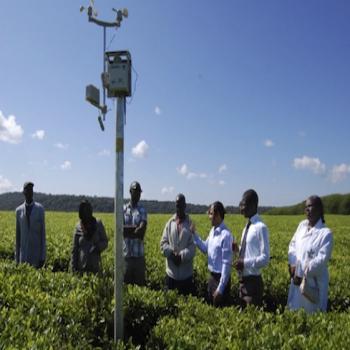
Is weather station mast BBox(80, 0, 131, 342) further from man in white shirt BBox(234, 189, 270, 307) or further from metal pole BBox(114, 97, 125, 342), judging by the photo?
man in white shirt BBox(234, 189, 270, 307)

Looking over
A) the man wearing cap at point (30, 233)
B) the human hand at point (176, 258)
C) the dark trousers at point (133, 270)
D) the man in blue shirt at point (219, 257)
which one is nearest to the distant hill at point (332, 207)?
the man wearing cap at point (30, 233)

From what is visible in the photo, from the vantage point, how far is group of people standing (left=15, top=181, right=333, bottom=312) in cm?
557

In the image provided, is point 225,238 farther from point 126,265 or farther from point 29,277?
point 29,277

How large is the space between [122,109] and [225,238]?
2.64 m

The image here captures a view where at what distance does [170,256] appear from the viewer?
698cm

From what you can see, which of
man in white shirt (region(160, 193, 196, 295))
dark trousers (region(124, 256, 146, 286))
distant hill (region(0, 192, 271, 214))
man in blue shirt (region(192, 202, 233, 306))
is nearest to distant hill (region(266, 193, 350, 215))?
distant hill (region(0, 192, 271, 214))

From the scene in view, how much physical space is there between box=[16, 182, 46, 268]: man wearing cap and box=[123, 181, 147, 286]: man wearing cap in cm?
194

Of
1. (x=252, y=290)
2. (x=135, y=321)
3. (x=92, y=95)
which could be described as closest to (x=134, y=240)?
(x=135, y=321)

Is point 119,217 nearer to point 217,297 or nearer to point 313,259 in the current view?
point 217,297

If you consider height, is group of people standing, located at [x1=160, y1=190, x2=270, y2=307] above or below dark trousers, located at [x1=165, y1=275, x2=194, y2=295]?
above

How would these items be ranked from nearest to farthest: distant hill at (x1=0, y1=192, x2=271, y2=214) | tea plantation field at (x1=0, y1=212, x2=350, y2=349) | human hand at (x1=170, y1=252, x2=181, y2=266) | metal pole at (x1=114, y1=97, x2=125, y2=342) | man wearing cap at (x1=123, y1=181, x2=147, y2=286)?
tea plantation field at (x1=0, y1=212, x2=350, y2=349)
metal pole at (x1=114, y1=97, x2=125, y2=342)
human hand at (x1=170, y1=252, x2=181, y2=266)
man wearing cap at (x1=123, y1=181, x2=147, y2=286)
distant hill at (x1=0, y1=192, x2=271, y2=214)

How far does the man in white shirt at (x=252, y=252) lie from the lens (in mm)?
5539

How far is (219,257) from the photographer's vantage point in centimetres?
620

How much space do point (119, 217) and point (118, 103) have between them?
1178 mm
